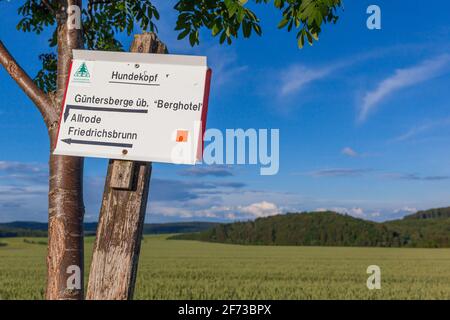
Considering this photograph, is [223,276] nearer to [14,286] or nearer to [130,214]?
[14,286]

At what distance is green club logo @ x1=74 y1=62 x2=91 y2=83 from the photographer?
458 centimetres

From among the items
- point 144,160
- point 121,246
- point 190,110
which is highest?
point 190,110

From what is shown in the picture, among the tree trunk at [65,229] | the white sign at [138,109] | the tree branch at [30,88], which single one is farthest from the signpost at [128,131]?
the tree branch at [30,88]

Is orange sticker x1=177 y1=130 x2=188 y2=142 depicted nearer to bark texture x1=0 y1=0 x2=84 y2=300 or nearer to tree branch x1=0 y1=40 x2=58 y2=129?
bark texture x1=0 y1=0 x2=84 y2=300

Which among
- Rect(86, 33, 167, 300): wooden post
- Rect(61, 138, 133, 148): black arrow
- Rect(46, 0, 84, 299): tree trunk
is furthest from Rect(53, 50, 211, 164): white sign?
Rect(46, 0, 84, 299): tree trunk

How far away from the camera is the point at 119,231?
4.36 meters

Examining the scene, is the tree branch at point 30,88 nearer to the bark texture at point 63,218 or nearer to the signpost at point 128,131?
the bark texture at point 63,218

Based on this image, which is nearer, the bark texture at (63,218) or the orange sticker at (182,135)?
the orange sticker at (182,135)

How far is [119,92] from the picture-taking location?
14.6ft

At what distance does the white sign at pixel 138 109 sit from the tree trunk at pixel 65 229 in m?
0.81

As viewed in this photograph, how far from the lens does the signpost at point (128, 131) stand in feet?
14.0

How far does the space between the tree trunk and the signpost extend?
2.48ft
